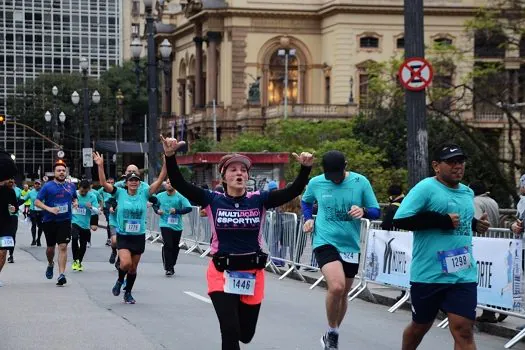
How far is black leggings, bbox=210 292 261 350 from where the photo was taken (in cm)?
930

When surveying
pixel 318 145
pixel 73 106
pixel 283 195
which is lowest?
pixel 283 195

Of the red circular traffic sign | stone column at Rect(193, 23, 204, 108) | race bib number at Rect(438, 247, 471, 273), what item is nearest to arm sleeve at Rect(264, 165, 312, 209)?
race bib number at Rect(438, 247, 471, 273)

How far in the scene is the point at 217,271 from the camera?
9602mm

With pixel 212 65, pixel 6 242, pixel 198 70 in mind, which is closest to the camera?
pixel 6 242

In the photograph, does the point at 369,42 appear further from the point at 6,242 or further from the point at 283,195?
the point at 283,195

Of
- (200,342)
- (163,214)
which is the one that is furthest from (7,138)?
(200,342)

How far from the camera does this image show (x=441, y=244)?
9.62 meters

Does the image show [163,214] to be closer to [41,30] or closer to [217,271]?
[217,271]

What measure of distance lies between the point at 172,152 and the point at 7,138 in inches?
4696

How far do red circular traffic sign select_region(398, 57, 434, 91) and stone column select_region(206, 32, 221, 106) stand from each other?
6631cm

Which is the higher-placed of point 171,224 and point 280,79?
point 280,79

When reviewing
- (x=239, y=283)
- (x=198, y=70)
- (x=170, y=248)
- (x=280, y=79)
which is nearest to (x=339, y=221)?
(x=239, y=283)

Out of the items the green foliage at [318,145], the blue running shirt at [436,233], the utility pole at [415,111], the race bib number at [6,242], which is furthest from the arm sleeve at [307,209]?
the green foliage at [318,145]

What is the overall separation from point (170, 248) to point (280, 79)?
63.2 meters
